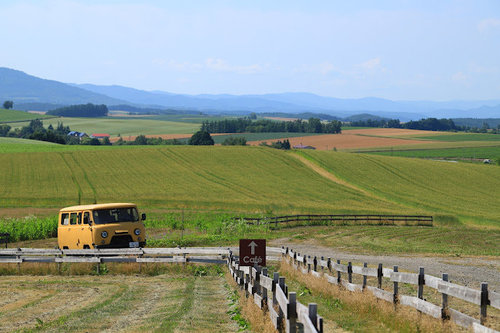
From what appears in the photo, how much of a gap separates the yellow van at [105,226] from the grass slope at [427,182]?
128 ft

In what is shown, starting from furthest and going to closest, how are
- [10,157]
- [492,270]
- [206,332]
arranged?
[10,157] < [492,270] < [206,332]

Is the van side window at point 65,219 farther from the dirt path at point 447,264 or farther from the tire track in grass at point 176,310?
the dirt path at point 447,264

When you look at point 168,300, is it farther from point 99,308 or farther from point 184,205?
point 184,205

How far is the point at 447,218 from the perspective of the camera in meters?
59.3

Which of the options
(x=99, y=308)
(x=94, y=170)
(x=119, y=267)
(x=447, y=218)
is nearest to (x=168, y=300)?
(x=99, y=308)

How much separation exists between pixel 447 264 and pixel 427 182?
60.0 metres

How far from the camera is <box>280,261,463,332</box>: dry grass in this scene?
12341 millimetres

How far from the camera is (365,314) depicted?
1497 centimetres

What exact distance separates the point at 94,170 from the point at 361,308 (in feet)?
A: 251

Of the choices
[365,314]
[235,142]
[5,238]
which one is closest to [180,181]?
[5,238]

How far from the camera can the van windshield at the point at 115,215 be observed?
95.5 ft

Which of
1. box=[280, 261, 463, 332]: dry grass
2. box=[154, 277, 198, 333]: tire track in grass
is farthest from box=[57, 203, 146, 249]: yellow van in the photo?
box=[280, 261, 463, 332]: dry grass

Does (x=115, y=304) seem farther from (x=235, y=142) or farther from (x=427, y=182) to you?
(x=235, y=142)

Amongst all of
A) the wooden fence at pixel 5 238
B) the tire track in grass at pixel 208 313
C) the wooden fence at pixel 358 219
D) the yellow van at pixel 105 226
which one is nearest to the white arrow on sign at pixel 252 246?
the tire track in grass at pixel 208 313
